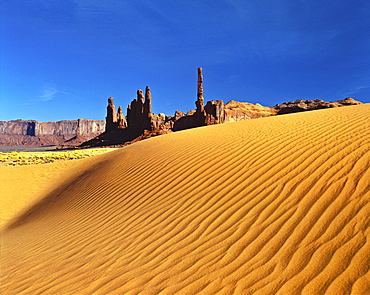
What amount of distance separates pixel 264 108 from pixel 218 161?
294 ft

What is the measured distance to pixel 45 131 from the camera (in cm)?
16612

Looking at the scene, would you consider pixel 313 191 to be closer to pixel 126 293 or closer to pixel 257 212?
pixel 257 212

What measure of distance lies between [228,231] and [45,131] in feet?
628

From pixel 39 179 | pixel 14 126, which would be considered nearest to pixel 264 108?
pixel 39 179

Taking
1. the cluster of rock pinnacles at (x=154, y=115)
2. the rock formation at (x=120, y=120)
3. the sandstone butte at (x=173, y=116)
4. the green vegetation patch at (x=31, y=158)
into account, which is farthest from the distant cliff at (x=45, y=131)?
the green vegetation patch at (x=31, y=158)

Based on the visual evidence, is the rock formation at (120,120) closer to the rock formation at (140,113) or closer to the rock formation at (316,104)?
the rock formation at (140,113)

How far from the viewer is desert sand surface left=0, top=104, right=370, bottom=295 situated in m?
2.05

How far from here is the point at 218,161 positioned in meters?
4.98

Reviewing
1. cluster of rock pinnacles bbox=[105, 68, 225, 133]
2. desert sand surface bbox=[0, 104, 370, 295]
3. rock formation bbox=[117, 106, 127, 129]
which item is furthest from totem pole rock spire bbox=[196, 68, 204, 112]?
desert sand surface bbox=[0, 104, 370, 295]

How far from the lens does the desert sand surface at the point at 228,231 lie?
205cm

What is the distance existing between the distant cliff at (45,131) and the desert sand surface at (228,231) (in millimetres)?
156689

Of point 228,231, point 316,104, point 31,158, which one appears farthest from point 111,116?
point 228,231

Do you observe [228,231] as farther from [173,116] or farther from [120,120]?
[173,116]

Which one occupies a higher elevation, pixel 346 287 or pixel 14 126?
pixel 14 126
